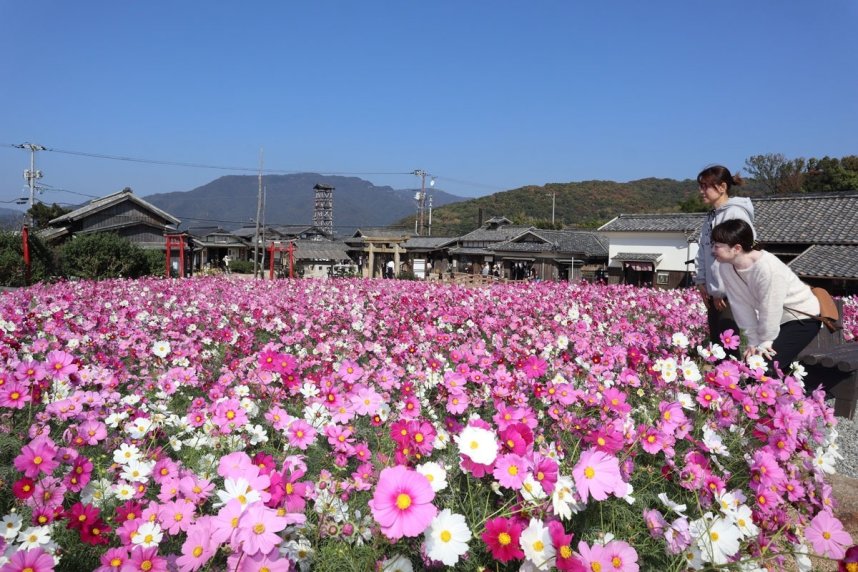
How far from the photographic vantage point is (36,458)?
60.7 inches

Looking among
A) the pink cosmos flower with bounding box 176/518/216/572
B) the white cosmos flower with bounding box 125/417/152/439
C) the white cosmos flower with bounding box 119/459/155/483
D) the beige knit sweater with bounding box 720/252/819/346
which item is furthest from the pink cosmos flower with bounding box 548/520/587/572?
the beige knit sweater with bounding box 720/252/819/346

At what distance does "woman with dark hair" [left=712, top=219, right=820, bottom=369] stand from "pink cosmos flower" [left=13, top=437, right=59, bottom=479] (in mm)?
3257

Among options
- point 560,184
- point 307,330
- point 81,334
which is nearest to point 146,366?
point 81,334

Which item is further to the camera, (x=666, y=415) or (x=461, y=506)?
(x=666, y=415)

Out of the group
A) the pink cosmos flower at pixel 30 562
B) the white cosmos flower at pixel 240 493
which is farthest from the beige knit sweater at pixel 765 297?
the pink cosmos flower at pixel 30 562

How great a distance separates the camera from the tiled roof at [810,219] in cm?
2042

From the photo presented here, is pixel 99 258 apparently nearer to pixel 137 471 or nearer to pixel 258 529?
pixel 137 471

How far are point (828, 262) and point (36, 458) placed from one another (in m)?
22.0

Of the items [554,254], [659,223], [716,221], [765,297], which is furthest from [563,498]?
[554,254]

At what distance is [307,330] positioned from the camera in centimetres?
470

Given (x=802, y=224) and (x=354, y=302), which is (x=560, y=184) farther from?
(x=354, y=302)

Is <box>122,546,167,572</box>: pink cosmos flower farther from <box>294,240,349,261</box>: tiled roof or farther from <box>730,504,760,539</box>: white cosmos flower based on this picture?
<box>294,240,349,261</box>: tiled roof

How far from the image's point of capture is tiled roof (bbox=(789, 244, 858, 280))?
672 inches

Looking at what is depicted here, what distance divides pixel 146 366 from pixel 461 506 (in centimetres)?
274
